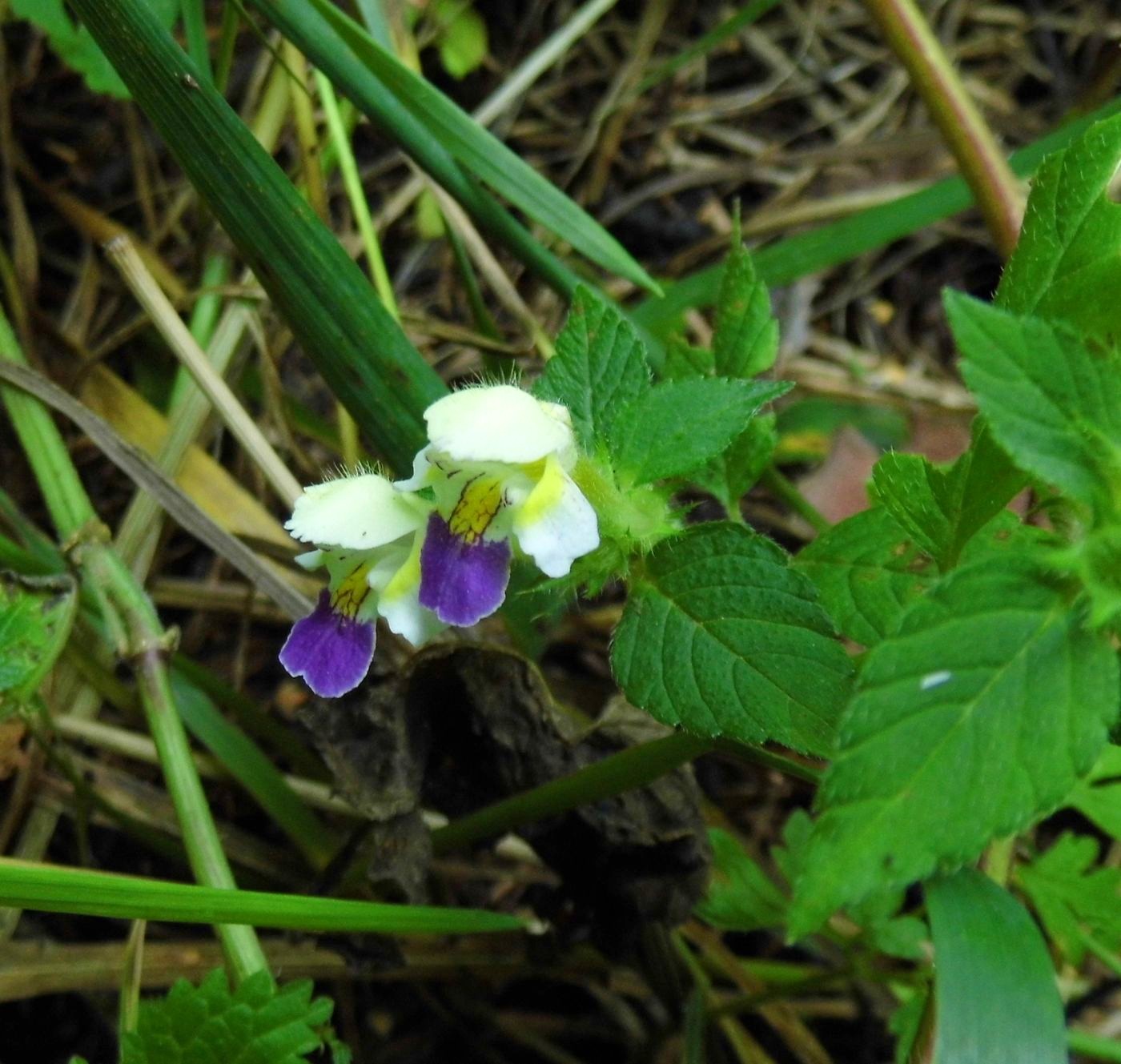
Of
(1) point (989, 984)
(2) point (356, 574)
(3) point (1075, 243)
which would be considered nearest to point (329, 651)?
(2) point (356, 574)

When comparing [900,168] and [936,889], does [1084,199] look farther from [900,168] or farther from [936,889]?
[900,168]

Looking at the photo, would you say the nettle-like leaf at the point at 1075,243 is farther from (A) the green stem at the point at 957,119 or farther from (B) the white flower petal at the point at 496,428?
(A) the green stem at the point at 957,119

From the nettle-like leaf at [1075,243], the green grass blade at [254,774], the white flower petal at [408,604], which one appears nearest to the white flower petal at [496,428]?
the white flower petal at [408,604]

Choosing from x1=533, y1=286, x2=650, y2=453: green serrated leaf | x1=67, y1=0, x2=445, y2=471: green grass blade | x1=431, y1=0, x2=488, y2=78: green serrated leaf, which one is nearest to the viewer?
x1=533, y1=286, x2=650, y2=453: green serrated leaf

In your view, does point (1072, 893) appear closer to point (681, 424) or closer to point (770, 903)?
point (770, 903)

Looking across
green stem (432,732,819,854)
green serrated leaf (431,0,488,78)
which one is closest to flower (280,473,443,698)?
green stem (432,732,819,854)

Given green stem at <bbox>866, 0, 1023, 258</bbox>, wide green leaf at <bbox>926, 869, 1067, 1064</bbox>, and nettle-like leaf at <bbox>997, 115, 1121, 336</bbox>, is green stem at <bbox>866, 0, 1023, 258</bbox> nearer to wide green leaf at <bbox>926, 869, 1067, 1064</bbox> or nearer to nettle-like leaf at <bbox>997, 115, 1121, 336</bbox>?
nettle-like leaf at <bbox>997, 115, 1121, 336</bbox>

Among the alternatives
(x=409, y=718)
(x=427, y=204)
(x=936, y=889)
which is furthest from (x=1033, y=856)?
(x=427, y=204)
